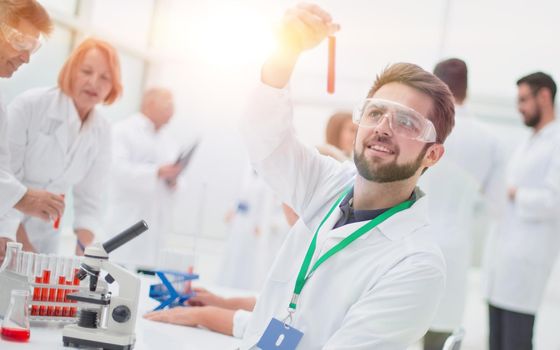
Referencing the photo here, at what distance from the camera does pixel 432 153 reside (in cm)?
160

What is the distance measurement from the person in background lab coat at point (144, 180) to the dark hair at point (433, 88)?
2.57 meters

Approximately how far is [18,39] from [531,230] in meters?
2.62

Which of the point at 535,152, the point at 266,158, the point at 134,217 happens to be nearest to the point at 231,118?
the point at 134,217

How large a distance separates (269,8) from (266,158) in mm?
4312

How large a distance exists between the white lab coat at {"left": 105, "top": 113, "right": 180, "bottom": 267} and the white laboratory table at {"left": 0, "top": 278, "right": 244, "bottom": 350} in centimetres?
225

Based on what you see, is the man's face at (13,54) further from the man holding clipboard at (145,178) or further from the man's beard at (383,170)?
the man holding clipboard at (145,178)

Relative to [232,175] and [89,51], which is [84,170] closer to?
[89,51]

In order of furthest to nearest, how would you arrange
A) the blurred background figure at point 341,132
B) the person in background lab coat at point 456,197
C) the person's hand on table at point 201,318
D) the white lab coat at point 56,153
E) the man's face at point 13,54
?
1. the blurred background figure at point 341,132
2. the person in background lab coat at point 456,197
3. the white lab coat at point 56,153
4. the man's face at point 13,54
5. the person's hand on table at point 201,318

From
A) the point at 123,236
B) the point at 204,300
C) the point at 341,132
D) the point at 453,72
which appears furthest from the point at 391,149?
the point at 341,132

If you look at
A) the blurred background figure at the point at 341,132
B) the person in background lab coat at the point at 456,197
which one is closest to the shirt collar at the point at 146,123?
the blurred background figure at the point at 341,132

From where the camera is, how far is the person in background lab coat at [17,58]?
180 centimetres

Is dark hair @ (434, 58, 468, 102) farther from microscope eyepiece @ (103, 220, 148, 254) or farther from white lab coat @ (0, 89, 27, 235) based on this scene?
white lab coat @ (0, 89, 27, 235)

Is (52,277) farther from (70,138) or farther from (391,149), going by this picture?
(70,138)

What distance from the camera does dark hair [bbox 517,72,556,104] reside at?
3061 mm
